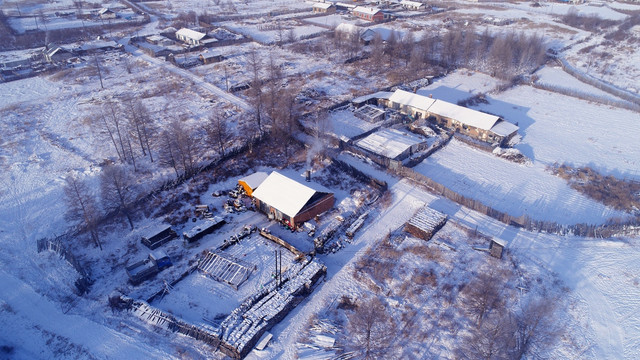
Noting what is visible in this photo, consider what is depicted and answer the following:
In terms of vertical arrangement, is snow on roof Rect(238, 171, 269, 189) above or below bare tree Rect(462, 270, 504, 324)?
above

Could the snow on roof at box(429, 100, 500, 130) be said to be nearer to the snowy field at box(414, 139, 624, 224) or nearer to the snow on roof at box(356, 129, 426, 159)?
the snowy field at box(414, 139, 624, 224)

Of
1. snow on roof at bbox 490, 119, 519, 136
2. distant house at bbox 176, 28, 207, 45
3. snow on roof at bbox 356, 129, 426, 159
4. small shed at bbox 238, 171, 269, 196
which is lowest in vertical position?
snow on roof at bbox 356, 129, 426, 159

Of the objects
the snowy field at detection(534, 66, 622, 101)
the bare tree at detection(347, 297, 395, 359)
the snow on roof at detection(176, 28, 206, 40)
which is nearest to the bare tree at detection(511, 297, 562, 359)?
the bare tree at detection(347, 297, 395, 359)

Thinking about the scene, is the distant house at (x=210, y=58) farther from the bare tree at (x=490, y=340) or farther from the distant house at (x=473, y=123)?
the bare tree at (x=490, y=340)

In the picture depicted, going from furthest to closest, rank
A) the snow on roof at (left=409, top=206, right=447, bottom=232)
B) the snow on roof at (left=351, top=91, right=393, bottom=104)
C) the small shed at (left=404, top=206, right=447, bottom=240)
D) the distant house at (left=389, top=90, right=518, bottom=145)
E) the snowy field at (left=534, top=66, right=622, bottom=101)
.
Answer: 1. the snowy field at (left=534, top=66, right=622, bottom=101)
2. the snow on roof at (left=351, top=91, right=393, bottom=104)
3. the distant house at (left=389, top=90, right=518, bottom=145)
4. the snow on roof at (left=409, top=206, right=447, bottom=232)
5. the small shed at (left=404, top=206, right=447, bottom=240)

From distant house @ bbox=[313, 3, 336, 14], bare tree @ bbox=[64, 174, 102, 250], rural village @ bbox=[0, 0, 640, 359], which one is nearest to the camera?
rural village @ bbox=[0, 0, 640, 359]

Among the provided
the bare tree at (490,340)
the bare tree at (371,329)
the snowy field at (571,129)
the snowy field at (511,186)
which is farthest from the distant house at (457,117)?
the bare tree at (371,329)

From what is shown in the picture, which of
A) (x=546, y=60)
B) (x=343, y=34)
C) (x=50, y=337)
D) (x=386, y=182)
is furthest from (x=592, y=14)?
(x=50, y=337)
